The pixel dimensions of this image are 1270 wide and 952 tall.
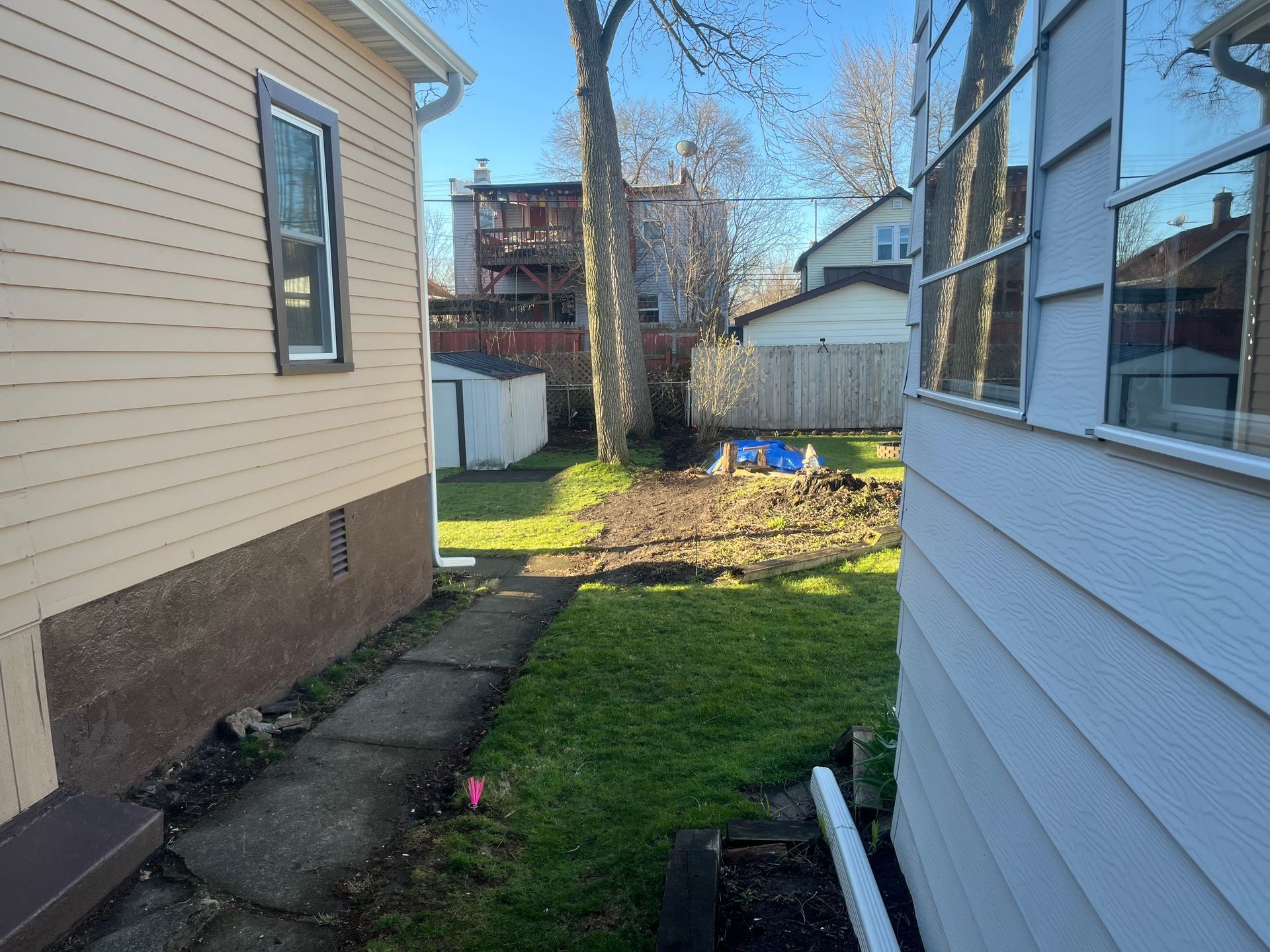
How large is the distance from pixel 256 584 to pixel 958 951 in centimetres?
375

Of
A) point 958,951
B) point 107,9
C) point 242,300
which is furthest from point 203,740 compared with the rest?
point 958,951

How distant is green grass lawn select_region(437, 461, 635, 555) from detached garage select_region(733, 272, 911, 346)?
8.85 m

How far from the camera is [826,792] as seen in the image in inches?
127

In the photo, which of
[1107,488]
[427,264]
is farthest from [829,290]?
[1107,488]

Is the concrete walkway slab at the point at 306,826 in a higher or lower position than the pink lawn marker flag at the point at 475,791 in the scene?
lower

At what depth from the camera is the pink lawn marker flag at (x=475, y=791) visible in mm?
3633

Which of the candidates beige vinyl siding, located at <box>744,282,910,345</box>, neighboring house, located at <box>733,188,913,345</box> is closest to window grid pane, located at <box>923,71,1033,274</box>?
neighboring house, located at <box>733,188,913,345</box>

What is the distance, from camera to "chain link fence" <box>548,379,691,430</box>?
1869 cm

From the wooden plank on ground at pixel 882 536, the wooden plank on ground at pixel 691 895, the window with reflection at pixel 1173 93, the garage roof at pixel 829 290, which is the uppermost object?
the garage roof at pixel 829 290

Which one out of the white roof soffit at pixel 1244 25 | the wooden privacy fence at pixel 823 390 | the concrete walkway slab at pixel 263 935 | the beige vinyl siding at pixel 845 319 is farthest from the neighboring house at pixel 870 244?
the white roof soffit at pixel 1244 25

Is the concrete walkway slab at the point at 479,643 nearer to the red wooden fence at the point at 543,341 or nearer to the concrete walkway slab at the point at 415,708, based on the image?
the concrete walkway slab at the point at 415,708

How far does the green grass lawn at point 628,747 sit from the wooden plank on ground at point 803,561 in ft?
1.46

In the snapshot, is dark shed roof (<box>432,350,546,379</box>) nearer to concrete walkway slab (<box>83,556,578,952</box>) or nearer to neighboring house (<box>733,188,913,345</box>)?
neighboring house (<box>733,188,913,345</box>)

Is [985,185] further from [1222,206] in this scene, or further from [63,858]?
[63,858]
